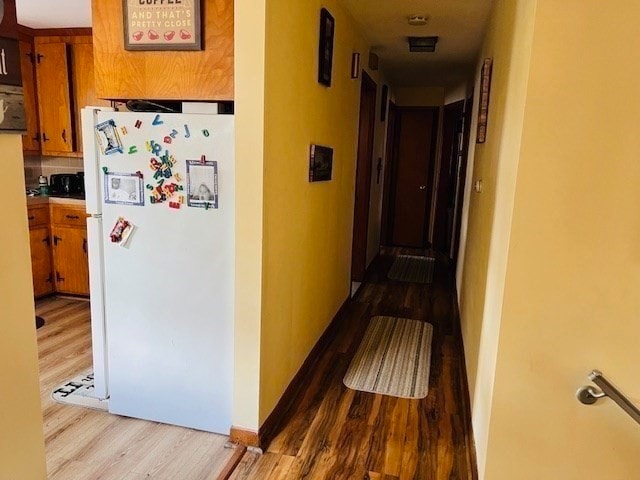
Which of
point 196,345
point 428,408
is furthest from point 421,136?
point 196,345

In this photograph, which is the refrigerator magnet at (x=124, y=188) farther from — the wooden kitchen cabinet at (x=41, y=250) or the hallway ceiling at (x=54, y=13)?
the wooden kitchen cabinet at (x=41, y=250)

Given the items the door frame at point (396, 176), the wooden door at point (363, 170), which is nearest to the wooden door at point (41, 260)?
the wooden door at point (363, 170)

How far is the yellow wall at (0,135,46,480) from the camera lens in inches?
34.8

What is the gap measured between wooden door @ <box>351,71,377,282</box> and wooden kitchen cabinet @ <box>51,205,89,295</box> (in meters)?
2.44

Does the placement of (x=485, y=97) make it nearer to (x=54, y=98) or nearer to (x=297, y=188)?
(x=297, y=188)

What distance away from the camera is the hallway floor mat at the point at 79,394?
2418 mm

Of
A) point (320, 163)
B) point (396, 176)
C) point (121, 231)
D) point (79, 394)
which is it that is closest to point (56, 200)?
point (79, 394)

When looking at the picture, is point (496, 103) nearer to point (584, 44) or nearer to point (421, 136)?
point (584, 44)

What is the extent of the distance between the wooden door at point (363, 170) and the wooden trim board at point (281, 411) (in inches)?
57.4

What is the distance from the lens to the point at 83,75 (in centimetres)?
387

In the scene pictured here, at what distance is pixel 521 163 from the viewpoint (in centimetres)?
148

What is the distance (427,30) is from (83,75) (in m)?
2.85

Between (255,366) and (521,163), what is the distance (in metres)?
1.35

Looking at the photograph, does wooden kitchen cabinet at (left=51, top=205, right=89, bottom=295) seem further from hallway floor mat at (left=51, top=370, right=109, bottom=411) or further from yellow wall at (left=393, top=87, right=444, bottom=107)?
yellow wall at (left=393, top=87, right=444, bottom=107)
